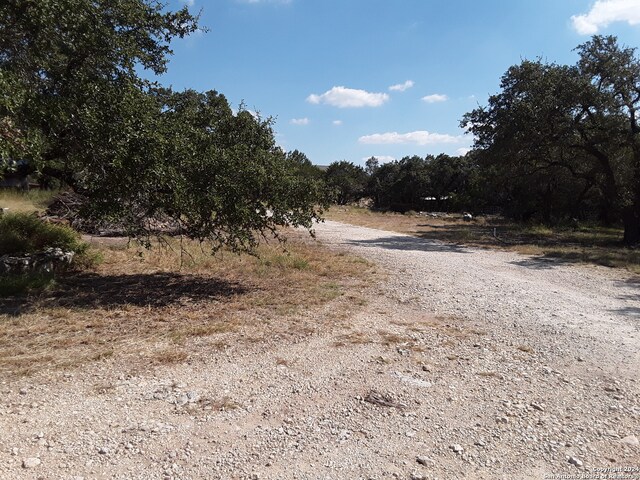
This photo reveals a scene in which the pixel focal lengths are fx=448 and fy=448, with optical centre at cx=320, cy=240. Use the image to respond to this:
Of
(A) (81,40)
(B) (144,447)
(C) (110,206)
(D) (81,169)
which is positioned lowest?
(B) (144,447)

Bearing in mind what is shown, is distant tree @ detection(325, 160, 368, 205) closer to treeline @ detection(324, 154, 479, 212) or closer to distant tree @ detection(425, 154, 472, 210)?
treeline @ detection(324, 154, 479, 212)

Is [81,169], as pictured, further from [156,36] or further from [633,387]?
[633,387]

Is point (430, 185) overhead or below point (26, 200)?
overhead

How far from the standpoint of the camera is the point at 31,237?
33.9ft

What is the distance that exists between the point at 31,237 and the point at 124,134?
5681 mm

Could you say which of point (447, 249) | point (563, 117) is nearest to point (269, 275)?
point (447, 249)

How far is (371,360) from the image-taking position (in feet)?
15.9

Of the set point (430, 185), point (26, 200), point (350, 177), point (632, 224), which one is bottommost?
point (632, 224)

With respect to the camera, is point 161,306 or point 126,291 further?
point 126,291

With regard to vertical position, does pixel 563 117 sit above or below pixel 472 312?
above

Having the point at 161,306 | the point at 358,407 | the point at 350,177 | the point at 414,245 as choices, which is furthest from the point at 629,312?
the point at 350,177

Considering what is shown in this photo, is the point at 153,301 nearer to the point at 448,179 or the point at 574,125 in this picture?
the point at 574,125

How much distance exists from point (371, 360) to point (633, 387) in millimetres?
2456

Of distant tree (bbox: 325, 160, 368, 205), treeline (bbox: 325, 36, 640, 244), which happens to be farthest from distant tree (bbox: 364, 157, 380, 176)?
treeline (bbox: 325, 36, 640, 244)
